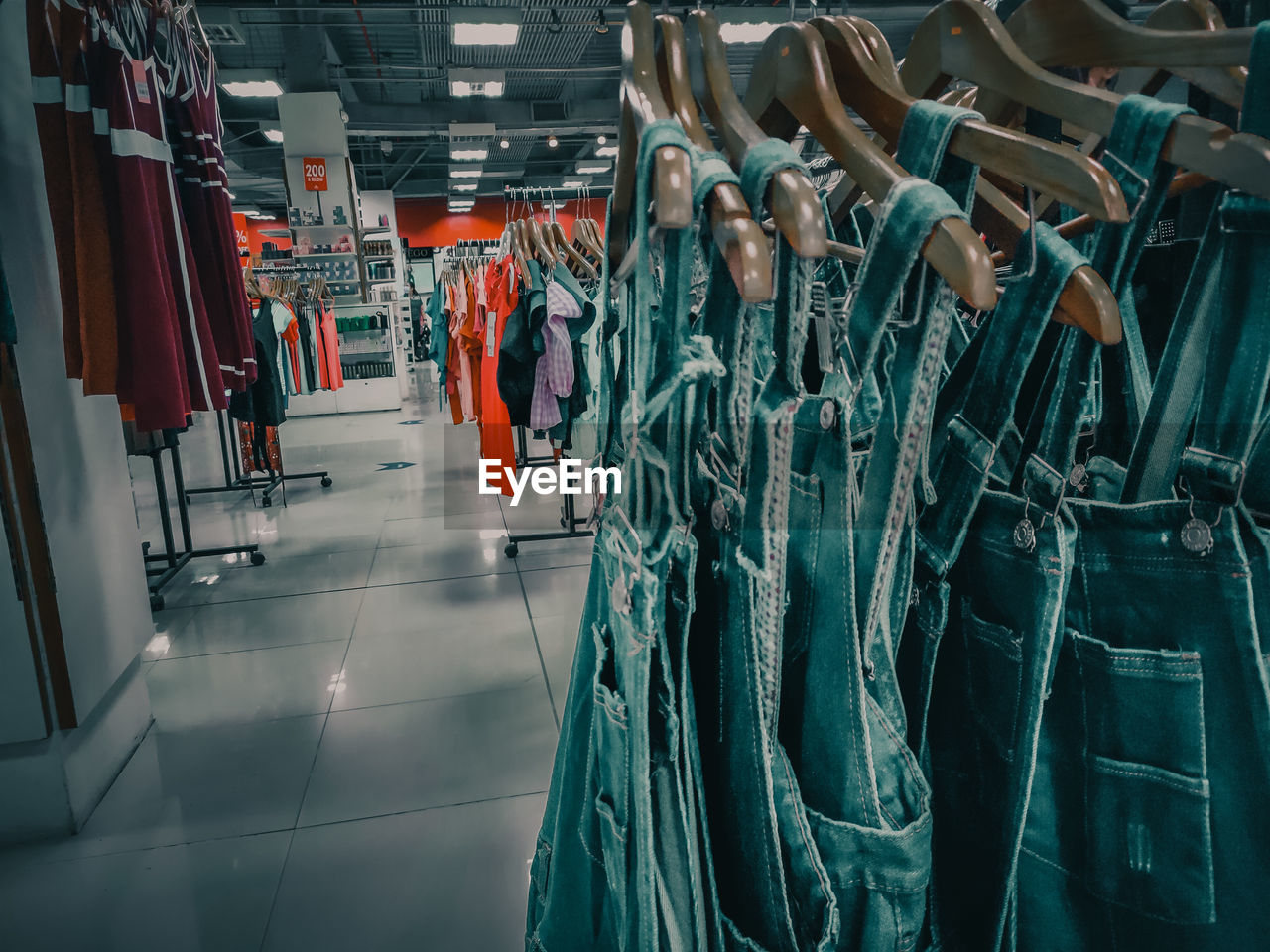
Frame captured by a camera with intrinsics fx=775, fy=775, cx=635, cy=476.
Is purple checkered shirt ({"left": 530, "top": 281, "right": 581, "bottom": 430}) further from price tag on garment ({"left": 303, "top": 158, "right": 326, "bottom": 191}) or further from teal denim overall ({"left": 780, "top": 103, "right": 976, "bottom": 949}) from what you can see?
price tag on garment ({"left": 303, "top": 158, "right": 326, "bottom": 191})

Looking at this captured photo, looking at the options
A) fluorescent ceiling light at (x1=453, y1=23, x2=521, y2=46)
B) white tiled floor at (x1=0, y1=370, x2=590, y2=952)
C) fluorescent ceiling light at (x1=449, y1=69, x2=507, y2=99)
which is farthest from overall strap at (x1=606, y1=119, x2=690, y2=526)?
fluorescent ceiling light at (x1=449, y1=69, x2=507, y2=99)

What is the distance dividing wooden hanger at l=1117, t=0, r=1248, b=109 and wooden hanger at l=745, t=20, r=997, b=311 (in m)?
0.23

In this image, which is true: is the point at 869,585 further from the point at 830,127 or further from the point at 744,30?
the point at 744,30

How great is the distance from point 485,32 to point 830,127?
30.3 feet

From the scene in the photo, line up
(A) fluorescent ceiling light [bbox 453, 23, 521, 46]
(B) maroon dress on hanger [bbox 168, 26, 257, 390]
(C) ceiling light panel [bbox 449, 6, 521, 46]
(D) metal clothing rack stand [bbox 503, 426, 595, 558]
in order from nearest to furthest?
(B) maroon dress on hanger [bbox 168, 26, 257, 390] < (D) metal clothing rack stand [bbox 503, 426, 595, 558] < (C) ceiling light panel [bbox 449, 6, 521, 46] < (A) fluorescent ceiling light [bbox 453, 23, 521, 46]

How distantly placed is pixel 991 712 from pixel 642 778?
1.03 feet

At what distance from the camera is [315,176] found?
9.35 metres

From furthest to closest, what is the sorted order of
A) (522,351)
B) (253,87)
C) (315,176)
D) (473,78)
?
(253,87) < (473,78) < (315,176) < (522,351)

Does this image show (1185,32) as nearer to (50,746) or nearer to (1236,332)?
(1236,332)

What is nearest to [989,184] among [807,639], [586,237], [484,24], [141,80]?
Result: [807,639]

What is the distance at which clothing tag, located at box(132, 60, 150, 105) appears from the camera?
72.6 inches

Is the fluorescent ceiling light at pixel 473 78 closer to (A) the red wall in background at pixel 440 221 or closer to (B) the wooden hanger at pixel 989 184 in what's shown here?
(B) the wooden hanger at pixel 989 184

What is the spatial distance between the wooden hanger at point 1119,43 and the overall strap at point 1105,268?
7 centimetres

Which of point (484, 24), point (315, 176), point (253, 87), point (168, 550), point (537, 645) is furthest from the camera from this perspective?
point (253, 87)
